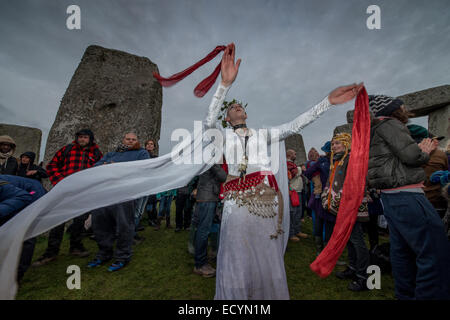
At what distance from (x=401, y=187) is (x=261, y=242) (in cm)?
132

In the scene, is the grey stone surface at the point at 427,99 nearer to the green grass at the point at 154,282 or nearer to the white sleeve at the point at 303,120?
the green grass at the point at 154,282

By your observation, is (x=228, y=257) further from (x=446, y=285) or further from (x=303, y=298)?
(x=446, y=285)

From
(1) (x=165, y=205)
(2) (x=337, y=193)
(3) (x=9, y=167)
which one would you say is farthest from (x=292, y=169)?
(3) (x=9, y=167)

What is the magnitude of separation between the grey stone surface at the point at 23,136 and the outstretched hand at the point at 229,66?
8514 mm

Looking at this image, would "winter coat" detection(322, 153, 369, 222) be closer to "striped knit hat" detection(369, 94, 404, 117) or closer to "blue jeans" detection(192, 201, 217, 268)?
"striped knit hat" detection(369, 94, 404, 117)

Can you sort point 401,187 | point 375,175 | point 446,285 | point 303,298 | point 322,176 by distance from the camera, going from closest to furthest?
point 446,285 → point 401,187 → point 375,175 → point 303,298 → point 322,176

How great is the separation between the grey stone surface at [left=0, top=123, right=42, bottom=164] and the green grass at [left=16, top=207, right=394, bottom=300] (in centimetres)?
536

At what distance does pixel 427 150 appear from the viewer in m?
1.73

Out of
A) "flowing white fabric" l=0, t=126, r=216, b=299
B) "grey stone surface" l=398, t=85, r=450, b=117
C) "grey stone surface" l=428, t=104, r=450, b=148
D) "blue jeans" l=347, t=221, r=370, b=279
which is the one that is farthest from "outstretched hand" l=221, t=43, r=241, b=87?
"grey stone surface" l=428, t=104, r=450, b=148

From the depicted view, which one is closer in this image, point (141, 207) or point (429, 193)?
point (429, 193)

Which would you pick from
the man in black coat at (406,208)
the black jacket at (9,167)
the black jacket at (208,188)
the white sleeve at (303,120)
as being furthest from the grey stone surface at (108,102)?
the man in black coat at (406,208)

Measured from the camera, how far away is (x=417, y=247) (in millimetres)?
1516

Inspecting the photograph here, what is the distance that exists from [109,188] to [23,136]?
8.08 meters
